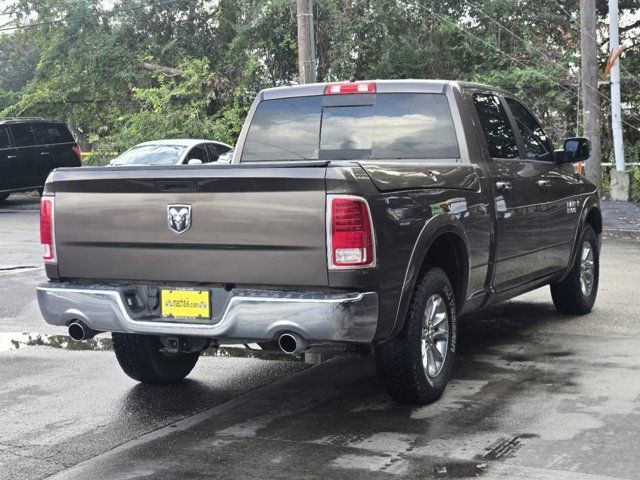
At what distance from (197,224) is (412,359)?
1.43 meters

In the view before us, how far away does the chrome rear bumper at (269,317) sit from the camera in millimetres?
5203

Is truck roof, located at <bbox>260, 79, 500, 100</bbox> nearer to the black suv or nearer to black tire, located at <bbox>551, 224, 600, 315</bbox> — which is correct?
black tire, located at <bbox>551, 224, 600, 315</bbox>

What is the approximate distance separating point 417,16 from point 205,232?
895 inches

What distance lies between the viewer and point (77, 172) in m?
5.85

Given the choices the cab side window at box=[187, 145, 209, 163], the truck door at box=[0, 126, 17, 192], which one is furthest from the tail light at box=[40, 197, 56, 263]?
the truck door at box=[0, 126, 17, 192]

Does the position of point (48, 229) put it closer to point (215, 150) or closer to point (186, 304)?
point (186, 304)

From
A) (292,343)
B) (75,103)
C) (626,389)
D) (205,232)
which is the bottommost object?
(626,389)

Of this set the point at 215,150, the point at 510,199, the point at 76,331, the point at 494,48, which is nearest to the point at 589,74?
the point at 494,48

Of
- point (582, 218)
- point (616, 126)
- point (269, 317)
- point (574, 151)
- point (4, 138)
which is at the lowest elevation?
point (269, 317)

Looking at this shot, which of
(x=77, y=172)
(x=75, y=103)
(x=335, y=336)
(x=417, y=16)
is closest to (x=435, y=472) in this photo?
(x=335, y=336)

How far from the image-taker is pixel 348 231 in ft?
17.0

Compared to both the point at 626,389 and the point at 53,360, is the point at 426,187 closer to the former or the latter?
the point at 626,389

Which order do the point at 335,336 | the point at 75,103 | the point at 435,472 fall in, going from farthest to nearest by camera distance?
1. the point at 75,103
2. the point at 335,336
3. the point at 435,472

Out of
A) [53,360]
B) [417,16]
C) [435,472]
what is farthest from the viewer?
[417,16]
